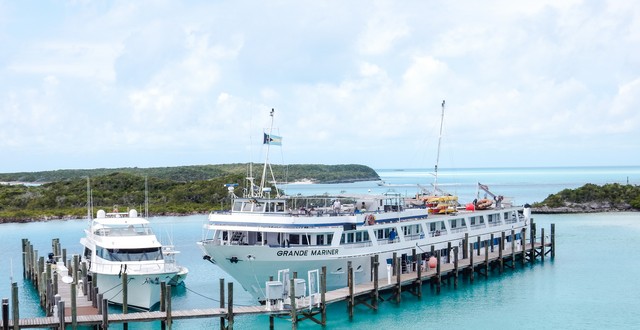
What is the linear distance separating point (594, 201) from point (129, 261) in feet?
294

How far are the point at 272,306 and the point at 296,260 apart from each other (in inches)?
224

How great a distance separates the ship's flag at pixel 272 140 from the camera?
42938mm

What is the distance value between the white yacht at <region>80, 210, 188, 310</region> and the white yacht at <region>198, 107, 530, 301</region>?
9.60 feet

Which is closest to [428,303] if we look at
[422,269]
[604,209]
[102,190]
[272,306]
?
[422,269]

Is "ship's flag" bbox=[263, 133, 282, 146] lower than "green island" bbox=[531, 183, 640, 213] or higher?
higher

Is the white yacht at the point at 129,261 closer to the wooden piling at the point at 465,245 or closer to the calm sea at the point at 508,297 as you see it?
the calm sea at the point at 508,297

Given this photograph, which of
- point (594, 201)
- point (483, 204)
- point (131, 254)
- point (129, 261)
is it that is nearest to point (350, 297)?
point (129, 261)

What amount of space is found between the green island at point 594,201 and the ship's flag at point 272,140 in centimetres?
7656

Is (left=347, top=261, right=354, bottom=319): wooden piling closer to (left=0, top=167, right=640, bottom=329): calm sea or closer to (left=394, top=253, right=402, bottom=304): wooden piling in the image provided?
(left=0, top=167, right=640, bottom=329): calm sea

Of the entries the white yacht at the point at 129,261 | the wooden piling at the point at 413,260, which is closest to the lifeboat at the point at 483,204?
the wooden piling at the point at 413,260

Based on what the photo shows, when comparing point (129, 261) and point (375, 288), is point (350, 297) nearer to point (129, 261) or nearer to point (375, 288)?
point (375, 288)

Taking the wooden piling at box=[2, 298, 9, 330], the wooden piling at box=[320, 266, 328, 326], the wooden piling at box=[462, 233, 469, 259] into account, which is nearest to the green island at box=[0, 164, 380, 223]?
the wooden piling at box=[462, 233, 469, 259]

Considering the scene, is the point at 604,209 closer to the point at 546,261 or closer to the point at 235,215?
the point at 546,261

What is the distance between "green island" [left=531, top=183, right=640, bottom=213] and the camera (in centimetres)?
11012
